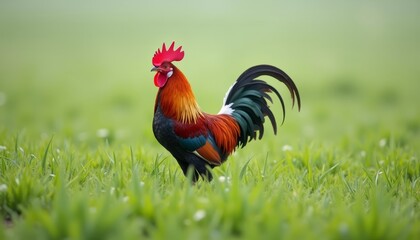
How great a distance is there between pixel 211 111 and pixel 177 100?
6219 millimetres

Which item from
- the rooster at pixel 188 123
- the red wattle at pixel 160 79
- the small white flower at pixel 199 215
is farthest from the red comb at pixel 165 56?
the small white flower at pixel 199 215

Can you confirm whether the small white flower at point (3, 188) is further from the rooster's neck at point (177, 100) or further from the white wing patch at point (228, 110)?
the white wing patch at point (228, 110)

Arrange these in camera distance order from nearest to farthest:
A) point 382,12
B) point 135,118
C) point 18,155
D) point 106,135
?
point 18,155, point 106,135, point 135,118, point 382,12

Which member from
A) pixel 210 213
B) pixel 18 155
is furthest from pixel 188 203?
pixel 18 155

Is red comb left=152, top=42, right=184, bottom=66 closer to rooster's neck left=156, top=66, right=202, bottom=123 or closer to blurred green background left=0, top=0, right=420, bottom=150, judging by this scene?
rooster's neck left=156, top=66, right=202, bottom=123

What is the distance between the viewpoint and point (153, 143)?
8172 millimetres

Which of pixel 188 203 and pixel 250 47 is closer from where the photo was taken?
pixel 188 203

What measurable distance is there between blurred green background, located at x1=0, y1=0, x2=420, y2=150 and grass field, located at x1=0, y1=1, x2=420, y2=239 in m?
0.07

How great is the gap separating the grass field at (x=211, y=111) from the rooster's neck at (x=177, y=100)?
596 mm

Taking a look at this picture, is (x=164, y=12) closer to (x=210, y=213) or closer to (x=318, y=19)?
(x=318, y=19)

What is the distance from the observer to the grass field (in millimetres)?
3398

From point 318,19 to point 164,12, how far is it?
301 inches

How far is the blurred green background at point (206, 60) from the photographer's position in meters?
10.1

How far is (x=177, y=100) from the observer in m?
4.45
